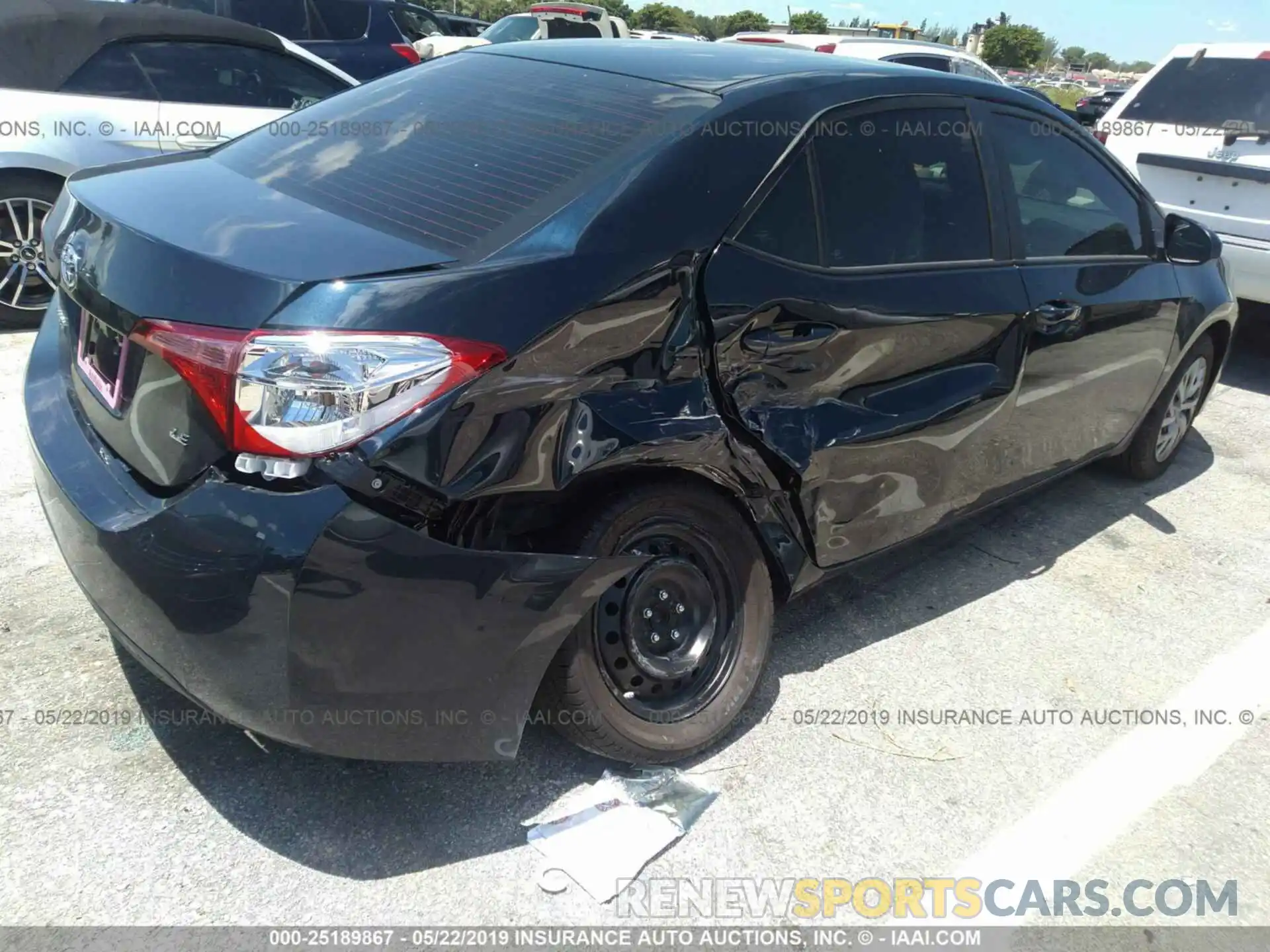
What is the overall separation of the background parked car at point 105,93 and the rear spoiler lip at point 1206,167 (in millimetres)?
5150

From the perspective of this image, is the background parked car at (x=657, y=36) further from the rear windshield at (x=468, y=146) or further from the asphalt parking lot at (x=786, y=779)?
the asphalt parking lot at (x=786, y=779)

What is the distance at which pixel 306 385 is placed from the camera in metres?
1.95

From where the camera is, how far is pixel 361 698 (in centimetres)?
209

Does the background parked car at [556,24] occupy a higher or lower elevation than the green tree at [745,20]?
higher

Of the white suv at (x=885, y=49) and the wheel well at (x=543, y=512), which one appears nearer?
the wheel well at (x=543, y=512)

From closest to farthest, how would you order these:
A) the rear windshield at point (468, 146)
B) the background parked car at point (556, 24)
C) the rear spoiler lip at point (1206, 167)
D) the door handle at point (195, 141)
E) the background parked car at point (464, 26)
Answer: the rear windshield at point (468, 146)
the door handle at point (195, 141)
the rear spoiler lip at point (1206, 167)
the background parked car at point (556, 24)
the background parked car at point (464, 26)

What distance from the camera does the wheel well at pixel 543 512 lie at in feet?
6.91

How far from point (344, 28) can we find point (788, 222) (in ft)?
27.0

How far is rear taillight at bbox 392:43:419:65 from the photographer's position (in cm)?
973

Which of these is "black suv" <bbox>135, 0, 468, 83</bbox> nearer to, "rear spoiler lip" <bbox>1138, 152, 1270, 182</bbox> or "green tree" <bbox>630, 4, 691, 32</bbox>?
"rear spoiler lip" <bbox>1138, 152, 1270, 182</bbox>

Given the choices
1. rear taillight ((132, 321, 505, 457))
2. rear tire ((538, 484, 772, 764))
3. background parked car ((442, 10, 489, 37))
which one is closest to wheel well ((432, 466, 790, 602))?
rear tire ((538, 484, 772, 764))

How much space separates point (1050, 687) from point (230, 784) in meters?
2.42

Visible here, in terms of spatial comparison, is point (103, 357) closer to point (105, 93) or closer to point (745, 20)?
point (105, 93)

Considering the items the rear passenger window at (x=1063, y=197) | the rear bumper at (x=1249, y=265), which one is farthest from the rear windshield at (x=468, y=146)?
the rear bumper at (x=1249, y=265)
